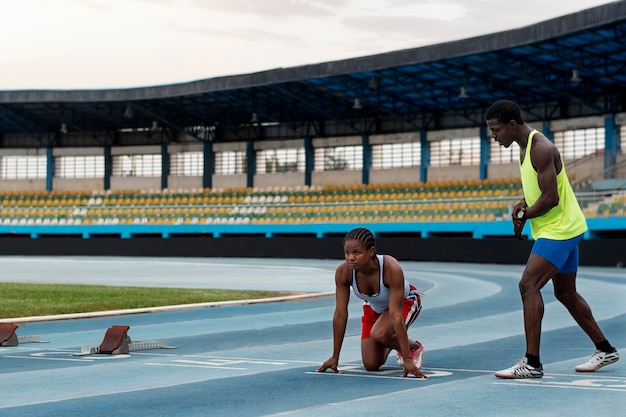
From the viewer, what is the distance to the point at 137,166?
74250 millimetres

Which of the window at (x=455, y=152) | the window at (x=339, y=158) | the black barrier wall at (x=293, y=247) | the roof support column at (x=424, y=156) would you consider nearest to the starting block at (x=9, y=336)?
the black barrier wall at (x=293, y=247)

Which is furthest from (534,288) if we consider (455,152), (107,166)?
(107,166)

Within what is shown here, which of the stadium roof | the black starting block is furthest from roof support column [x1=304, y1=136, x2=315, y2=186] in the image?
the black starting block

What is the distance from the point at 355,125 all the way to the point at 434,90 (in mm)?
10368

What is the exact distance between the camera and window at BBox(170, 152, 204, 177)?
72.4 meters

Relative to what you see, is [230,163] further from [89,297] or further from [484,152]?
[89,297]

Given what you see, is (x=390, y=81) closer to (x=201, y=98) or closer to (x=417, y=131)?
(x=417, y=131)

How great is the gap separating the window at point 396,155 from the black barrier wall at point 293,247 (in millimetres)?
10193

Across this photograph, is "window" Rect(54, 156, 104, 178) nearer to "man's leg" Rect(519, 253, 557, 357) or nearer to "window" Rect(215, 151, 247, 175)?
"window" Rect(215, 151, 247, 175)

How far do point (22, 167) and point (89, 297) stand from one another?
57.7 metres

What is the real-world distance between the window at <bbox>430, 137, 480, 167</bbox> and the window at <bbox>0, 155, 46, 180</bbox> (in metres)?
28.4

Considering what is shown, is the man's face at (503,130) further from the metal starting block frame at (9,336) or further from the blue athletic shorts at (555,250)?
the metal starting block frame at (9,336)

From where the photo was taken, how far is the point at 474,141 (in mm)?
61875

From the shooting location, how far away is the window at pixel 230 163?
70750 mm
